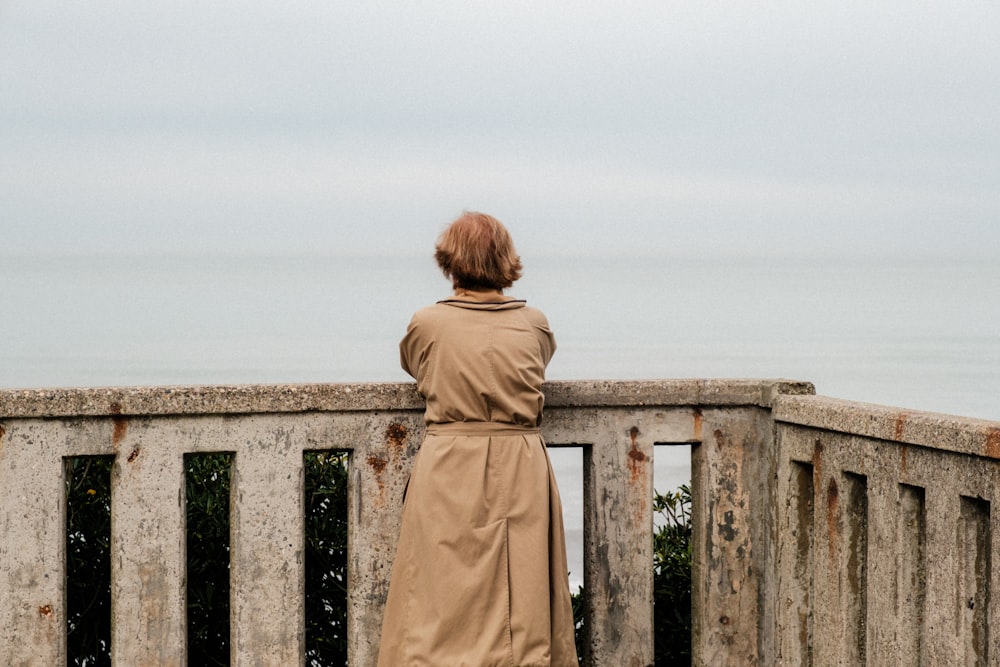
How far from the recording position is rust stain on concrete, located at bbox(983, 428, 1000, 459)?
3.47 metres

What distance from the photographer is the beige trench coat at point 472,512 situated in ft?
13.3

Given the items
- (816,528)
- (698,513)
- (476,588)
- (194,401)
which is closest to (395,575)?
(476,588)

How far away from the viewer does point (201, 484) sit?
5512 millimetres

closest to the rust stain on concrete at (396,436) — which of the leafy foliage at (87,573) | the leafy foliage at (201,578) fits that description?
the leafy foliage at (201,578)

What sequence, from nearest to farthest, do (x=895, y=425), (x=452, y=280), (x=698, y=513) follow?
1. (x=895, y=425)
2. (x=452, y=280)
3. (x=698, y=513)

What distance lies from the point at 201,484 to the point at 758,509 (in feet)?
8.34

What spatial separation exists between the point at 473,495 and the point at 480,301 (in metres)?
0.67

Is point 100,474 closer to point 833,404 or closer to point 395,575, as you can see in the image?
point 395,575

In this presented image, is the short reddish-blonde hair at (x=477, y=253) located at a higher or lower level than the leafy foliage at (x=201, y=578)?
higher

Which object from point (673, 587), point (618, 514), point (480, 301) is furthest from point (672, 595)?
point (480, 301)

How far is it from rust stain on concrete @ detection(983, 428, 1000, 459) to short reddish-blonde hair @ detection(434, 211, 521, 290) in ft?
5.31

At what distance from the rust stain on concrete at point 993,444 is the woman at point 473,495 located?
4.76ft

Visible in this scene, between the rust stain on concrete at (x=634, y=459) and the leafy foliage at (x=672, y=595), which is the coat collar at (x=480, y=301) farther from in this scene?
the leafy foliage at (x=672, y=595)

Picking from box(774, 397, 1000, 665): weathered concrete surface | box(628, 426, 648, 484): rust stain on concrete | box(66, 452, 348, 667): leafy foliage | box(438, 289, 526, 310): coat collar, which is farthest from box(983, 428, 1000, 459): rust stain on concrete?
box(66, 452, 348, 667): leafy foliage
